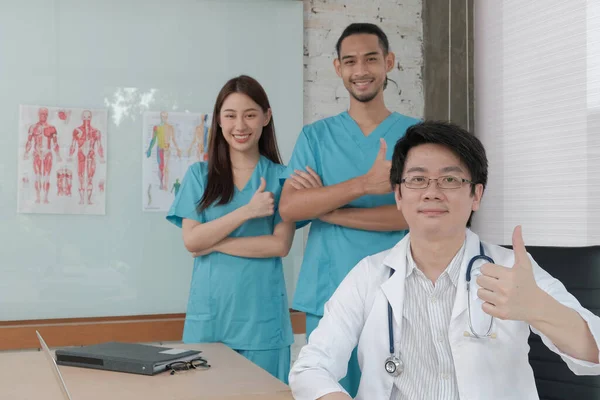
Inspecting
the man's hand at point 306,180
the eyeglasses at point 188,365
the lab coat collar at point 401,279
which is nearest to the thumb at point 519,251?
the lab coat collar at point 401,279

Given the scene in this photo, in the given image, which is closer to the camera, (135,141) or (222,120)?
(222,120)

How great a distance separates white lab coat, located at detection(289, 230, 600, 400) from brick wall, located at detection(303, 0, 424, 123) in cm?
191

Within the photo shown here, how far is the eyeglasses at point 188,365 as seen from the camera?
1.76 metres

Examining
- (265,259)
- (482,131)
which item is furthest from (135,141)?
(482,131)

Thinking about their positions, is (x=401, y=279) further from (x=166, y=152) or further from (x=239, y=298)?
(x=166, y=152)

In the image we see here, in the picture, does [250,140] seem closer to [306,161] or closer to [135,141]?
[306,161]

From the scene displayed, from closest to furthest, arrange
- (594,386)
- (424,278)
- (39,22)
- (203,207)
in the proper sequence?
(594,386) < (424,278) < (203,207) < (39,22)

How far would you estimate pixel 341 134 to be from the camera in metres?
2.37

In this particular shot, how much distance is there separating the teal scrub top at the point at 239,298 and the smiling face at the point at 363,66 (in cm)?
52

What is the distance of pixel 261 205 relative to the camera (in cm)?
242

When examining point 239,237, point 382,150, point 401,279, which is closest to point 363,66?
point 382,150

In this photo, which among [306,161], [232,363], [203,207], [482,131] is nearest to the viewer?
[232,363]

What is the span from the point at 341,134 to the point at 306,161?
15cm

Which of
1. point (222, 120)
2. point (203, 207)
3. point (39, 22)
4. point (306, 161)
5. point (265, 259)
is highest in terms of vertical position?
point (39, 22)
